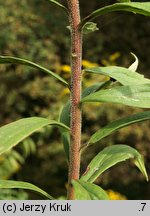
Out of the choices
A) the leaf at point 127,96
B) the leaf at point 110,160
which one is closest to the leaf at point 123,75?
the leaf at point 127,96

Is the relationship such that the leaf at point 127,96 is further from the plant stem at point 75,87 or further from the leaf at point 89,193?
the leaf at point 89,193

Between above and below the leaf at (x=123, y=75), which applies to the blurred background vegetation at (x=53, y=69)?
above

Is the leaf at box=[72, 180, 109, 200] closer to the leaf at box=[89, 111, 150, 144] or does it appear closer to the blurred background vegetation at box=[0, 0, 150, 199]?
the leaf at box=[89, 111, 150, 144]

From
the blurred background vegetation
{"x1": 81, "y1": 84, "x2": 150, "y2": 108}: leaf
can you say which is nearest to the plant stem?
{"x1": 81, "y1": 84, "x2": 150, "y2": 108}: leaf

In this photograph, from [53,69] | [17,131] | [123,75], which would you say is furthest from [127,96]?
[53,69]

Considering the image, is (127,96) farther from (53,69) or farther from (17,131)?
(53,69)

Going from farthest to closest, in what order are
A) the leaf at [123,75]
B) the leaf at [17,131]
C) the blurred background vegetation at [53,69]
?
the blurred background vegetation at [53,69], the leaf at [123,75], the leaf at [17,131]
